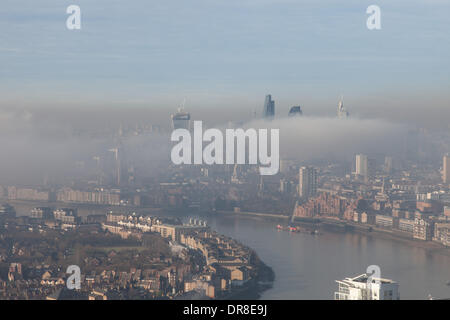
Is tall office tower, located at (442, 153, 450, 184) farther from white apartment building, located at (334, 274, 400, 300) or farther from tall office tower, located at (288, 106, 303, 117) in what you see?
white apartment building, located at (334, 274, 400, 300)

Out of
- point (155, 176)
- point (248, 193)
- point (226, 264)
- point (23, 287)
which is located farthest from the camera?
point (155, 176)

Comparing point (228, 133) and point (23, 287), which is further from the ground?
point (228, 133)

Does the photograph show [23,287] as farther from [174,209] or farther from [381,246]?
[174,209]

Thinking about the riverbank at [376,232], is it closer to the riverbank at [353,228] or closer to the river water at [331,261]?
the riverbank at [353,228]

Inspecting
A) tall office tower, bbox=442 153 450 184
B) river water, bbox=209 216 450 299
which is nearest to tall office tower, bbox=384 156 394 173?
→ tall office tower, bbox=442 153 450 184

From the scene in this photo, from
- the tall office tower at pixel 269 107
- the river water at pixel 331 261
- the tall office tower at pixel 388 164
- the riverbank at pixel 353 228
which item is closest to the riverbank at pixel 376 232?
the riverbank at pixel 353 228

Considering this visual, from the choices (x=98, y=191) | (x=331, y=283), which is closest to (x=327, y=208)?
(x=98, y=191)

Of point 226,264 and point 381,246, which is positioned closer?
point 226,264
